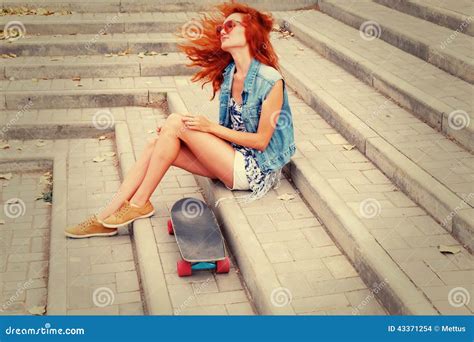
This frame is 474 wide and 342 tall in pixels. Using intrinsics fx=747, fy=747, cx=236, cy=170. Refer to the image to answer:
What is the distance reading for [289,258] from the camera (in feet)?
17.5

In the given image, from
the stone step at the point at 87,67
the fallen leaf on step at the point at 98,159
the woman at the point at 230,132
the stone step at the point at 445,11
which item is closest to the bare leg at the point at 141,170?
the woman at the point at 230,132

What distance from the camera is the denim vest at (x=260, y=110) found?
5.91 meters

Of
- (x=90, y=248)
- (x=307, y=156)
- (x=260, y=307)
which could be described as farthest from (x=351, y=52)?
(x=260, y=307)

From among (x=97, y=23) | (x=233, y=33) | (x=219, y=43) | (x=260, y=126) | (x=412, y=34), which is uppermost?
(x=233, y=33)

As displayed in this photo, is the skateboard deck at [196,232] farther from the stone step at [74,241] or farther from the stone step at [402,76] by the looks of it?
the stone step at [402,76]

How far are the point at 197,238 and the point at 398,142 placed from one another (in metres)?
2.18

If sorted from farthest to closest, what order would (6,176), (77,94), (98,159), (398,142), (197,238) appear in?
(77,94) < (98,159) < (6,176) < (398,142) < (197,238)

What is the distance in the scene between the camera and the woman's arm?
5.84 m

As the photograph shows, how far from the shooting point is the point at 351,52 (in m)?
9.26

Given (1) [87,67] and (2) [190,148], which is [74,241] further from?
(1) [87,67]

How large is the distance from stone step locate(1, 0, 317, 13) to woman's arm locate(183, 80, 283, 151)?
262 inches

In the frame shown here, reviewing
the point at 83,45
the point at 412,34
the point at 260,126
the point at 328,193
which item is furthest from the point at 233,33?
the point at 83,45

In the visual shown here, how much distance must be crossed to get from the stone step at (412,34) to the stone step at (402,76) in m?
0.09

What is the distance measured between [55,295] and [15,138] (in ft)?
12.0
